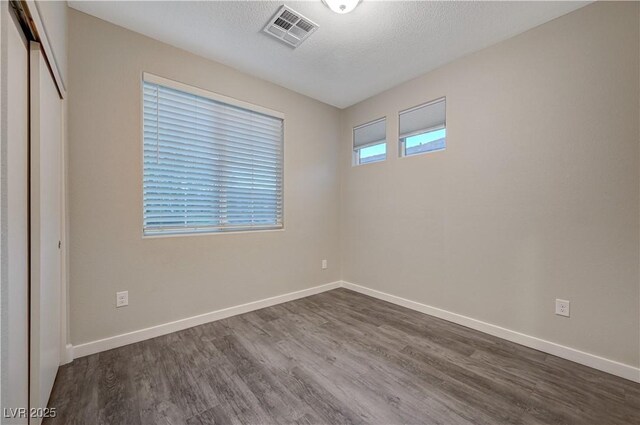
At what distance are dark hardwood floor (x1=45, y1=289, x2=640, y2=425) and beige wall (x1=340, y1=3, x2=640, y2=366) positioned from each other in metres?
0.42

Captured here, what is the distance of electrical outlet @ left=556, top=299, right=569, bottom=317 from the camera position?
2045 millimetres

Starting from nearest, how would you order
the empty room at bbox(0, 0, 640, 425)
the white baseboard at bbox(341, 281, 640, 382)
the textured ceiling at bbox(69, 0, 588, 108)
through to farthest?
the empty room at bbox(0, 0, 640, 425), the white baseboard at bbox(341, 281, 640, 382), the textured ceiling at bbox(69, 0, 588, 108)

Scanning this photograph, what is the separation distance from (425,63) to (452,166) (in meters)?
1.13

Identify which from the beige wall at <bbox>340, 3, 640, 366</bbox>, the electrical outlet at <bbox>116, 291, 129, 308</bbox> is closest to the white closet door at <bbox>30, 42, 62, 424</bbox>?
the electrical outlet at <bbox>116, 291, 129, 308</bbox>

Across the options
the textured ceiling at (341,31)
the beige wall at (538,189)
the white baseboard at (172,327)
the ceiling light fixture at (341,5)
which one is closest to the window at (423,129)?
the beige wall at (538,189)

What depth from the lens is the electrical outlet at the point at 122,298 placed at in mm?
2168

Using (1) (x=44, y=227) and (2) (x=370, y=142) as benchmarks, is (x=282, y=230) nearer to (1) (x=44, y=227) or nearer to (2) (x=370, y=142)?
(2) (x=370, y=142)

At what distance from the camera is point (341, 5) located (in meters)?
1.88

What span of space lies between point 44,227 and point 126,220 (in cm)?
85

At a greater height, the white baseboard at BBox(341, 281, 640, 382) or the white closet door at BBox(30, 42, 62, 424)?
the white closet door at BBox(30, 42, 62, 424)

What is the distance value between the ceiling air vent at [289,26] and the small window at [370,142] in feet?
5.07

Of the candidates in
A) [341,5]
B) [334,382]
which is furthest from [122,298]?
[341,5]

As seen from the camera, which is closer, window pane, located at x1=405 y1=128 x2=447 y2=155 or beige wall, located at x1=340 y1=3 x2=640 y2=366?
beige wall, located at x1=340 y1=3 x2=640 y2=366

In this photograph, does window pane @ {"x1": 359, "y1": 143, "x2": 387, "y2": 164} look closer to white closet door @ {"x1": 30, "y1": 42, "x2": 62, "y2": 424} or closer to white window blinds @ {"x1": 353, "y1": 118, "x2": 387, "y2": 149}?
white window blinds @ {"x1": 353, "y1": 118, "x2": 387, "y2": 149}
